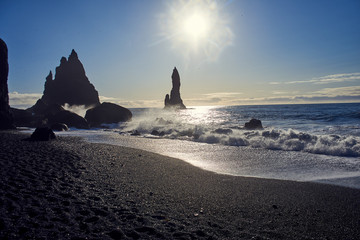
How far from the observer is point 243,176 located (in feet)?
23.8

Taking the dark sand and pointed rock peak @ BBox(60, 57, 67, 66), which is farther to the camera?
pointed rock peak @ BBox(60, 57, 67, 66)

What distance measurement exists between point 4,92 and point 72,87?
212ft

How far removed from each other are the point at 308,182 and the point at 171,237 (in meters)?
5.12

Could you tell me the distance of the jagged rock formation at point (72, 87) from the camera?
8162 centimetres

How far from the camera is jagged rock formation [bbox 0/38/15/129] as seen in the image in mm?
21886

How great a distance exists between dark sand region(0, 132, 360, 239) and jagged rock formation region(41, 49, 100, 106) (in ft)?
265

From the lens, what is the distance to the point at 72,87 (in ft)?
270

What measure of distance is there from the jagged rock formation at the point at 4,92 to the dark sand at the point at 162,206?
18.5 m

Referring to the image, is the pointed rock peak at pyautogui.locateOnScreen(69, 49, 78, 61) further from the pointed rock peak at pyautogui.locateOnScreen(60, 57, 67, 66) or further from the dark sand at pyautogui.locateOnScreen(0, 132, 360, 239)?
the dark sand at pyautogui.locateOnScreen(0, 132, 360, 239)

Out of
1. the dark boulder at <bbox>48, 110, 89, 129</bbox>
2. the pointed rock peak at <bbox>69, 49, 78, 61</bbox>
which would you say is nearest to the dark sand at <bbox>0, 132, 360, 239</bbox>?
the dark boulder at <bbox>48, 110, 89, 129</bbox>

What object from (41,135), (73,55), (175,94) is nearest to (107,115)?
(41,135)

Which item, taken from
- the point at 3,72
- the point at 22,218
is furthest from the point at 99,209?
the point at 3,72

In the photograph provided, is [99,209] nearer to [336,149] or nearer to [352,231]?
[352,231]

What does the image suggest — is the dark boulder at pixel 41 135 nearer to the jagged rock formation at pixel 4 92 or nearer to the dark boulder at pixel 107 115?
the jagged rock formation at pixel 4 92
